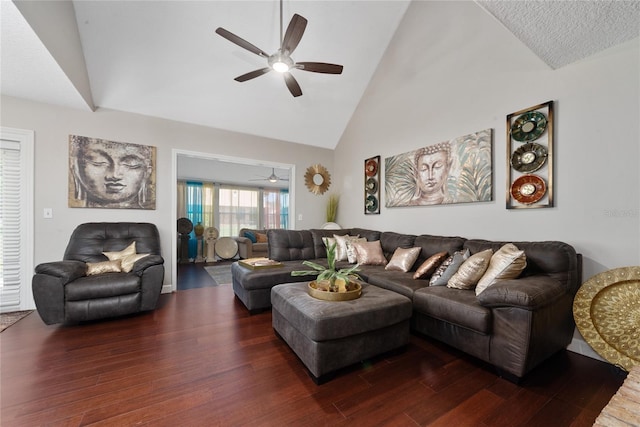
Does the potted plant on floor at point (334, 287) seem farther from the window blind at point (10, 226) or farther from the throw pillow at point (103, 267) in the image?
the window blind at point (10, 226)

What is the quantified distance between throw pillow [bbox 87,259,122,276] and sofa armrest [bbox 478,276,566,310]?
3544mm

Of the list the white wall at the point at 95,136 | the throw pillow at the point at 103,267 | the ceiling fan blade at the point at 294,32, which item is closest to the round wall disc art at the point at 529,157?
the ceiling fan blade at the point at 294,32

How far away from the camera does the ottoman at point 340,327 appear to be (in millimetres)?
1577

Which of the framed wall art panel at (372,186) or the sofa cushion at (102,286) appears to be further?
the framed wall art panel at (372,186)

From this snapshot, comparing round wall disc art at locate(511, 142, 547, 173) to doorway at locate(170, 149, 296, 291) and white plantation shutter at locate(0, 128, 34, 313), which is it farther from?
white plantation shutter at locate(0, 128, 34, 313)

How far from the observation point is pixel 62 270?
2338 millimetres

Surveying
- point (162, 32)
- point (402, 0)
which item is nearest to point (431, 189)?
point (402, 0)

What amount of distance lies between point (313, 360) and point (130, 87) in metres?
3.87

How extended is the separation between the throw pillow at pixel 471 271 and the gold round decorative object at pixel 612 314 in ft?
2.14

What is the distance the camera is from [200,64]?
3193mm

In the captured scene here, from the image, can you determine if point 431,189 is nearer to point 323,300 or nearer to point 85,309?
point 323,300

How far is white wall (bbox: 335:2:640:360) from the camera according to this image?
1.86m

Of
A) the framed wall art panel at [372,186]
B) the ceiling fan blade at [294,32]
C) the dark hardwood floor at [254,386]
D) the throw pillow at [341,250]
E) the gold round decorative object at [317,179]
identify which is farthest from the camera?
the gold round decorative object at [317,179]

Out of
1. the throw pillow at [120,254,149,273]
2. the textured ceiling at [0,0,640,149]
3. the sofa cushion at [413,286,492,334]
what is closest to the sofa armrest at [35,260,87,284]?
the throw pillow at [120,254,149,273]
